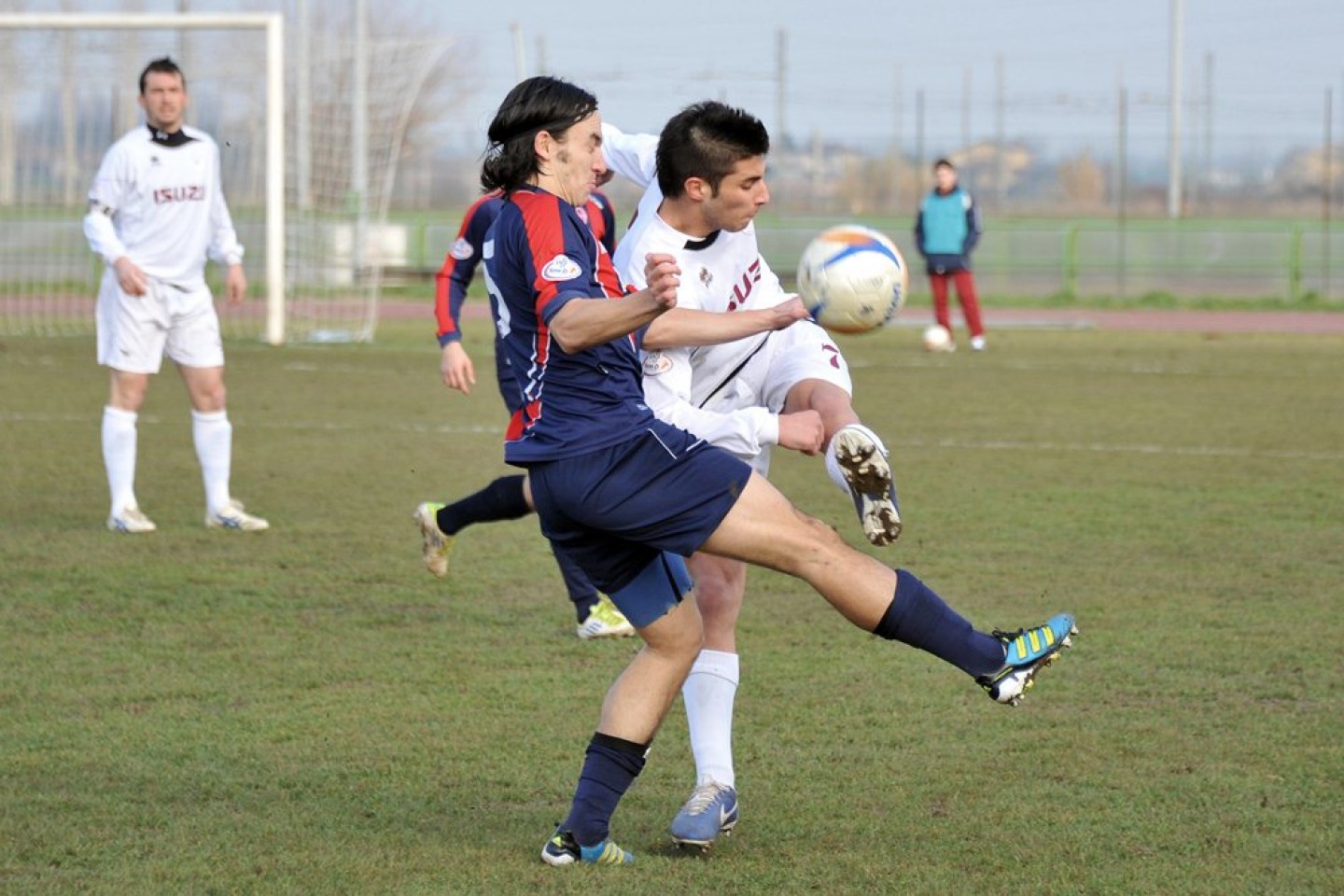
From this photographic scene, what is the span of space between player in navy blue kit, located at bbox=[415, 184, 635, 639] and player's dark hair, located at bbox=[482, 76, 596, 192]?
7.19 ft

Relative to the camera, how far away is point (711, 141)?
13.9 ft

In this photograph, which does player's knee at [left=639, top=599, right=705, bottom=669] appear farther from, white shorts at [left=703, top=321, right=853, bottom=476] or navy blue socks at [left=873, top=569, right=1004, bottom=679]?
white shorts at [left=703, top=321, right=853, bottom=476]

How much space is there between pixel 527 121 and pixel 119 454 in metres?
5.57

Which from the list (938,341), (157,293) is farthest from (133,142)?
(938,341)

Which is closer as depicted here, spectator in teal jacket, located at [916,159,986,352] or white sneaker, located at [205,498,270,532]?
white sneaker, located at [205,498,270,532]

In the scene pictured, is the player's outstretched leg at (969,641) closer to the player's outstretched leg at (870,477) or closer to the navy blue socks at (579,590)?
the player's outstretched leg at (870,477)

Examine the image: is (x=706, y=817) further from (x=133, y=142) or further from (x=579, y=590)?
(x=133, y=142)

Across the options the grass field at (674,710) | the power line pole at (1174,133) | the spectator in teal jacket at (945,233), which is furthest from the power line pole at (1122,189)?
the grass field at (674,710)

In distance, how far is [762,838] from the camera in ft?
14.5

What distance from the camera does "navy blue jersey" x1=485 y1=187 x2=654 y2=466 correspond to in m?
3.89

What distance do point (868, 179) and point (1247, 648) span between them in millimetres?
32370

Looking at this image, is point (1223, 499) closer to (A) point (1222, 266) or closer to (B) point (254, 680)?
(B) point (254, 680)

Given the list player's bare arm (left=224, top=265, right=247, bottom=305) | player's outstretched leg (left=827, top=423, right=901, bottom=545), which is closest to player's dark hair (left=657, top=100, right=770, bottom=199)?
player's outstretched leg (left=827, top=423, right=901, bottom=545)

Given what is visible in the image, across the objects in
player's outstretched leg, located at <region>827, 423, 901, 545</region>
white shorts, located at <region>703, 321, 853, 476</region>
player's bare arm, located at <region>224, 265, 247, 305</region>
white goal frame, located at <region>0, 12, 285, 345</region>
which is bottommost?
player's outstretched leg, located at <region>827, 423, 901, 545</region>
